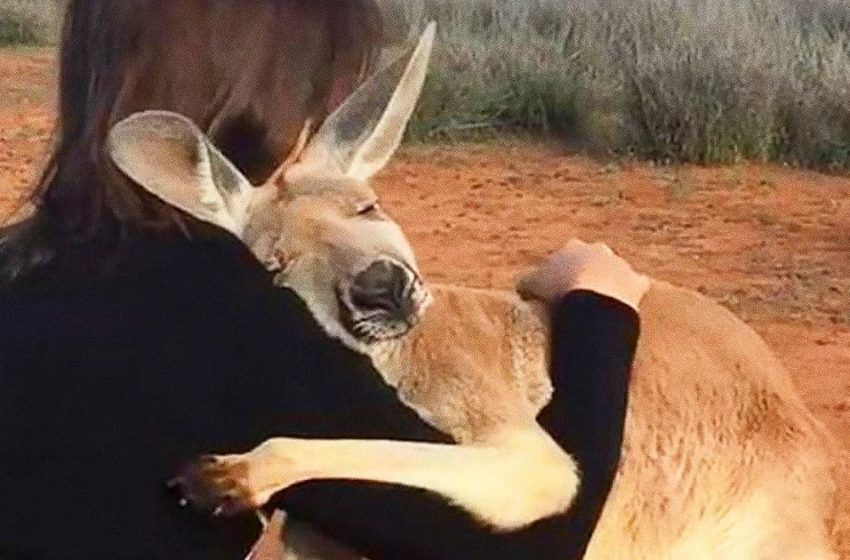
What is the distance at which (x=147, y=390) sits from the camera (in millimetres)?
1871

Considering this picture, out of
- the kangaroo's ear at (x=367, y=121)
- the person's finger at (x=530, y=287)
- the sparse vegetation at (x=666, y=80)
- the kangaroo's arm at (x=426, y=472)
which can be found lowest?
the sparse vegetation at (x=666, y=80)

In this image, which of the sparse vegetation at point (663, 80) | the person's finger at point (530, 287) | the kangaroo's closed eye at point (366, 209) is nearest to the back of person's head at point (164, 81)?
the kangaroo's closed eye at point (366, 209)

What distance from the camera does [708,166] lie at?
11.7m

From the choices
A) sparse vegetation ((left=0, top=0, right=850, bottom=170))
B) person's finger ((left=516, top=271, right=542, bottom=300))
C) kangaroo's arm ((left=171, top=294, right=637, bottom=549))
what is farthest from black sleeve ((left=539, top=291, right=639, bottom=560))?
sparse vegetation ((left=0, top=0, right=850, bottom=170))

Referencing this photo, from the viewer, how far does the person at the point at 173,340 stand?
1.88 metres

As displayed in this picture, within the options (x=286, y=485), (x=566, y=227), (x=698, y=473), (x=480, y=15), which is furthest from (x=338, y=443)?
(x=480, y=15)

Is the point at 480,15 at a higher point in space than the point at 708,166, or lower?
lower

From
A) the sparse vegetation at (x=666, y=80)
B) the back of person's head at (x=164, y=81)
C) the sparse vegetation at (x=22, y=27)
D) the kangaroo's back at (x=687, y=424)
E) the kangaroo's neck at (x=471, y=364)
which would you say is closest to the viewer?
the back of person's head at (x=164, y=81)

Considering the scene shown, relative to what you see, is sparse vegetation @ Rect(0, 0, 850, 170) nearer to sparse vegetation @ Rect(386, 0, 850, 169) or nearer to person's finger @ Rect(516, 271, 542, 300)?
sparse vegetation @ Rect(386, 0, 850, 169)

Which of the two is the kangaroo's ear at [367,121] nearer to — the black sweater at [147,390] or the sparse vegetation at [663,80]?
the black sweater at [147,390]

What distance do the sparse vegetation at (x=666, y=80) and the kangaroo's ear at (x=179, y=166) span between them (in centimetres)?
798

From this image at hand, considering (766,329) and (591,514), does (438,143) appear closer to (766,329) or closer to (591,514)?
(766,329)

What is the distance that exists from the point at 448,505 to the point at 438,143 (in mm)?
10787

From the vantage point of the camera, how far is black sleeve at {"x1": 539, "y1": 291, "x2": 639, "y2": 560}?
7.07 ft
